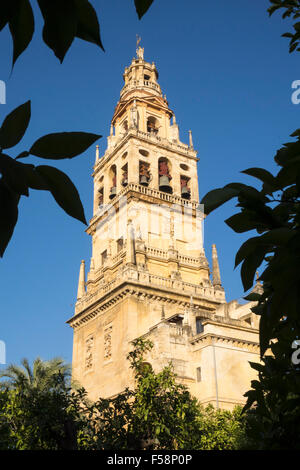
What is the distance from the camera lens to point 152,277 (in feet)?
111

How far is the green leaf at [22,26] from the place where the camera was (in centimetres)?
140

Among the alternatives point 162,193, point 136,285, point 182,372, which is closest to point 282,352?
point 182,372

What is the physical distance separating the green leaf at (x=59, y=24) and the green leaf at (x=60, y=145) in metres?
0.22

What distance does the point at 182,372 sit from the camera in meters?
25.7

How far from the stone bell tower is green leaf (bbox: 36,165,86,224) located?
951 inches

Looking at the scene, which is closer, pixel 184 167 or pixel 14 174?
pixel 14 174

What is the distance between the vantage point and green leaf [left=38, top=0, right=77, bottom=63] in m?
1.35

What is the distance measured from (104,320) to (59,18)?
1331 inches

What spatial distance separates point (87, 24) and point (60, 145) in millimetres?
374

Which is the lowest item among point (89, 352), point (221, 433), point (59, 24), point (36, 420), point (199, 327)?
point (59, 24)

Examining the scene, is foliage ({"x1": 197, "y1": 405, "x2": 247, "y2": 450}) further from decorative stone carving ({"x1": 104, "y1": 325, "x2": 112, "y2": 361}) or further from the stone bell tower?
decorative stone carving ({"x1": 104, "y1": 325, "x2": 112, "y2": 361})

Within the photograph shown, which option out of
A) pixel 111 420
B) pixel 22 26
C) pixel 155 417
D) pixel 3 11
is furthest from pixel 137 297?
pixel 3 11

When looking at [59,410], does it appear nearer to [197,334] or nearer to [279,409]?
[279,409]

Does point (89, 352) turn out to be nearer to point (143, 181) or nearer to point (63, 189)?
point (143, 181)
